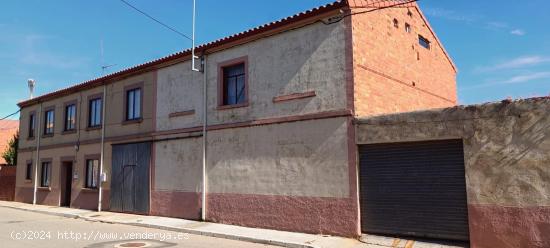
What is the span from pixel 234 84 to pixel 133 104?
6.06 meters

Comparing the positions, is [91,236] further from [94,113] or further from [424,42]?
[424,42]

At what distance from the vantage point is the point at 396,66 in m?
13.8

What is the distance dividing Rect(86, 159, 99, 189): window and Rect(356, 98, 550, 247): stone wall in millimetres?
15429

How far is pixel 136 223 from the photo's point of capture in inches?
583

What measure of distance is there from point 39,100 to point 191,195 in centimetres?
1460

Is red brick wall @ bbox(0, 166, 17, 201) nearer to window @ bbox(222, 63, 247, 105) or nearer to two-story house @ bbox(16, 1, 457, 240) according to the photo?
two-story house @ bbox(16, 1, 457, 240)

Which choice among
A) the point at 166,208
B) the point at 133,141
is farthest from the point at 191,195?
the point at 133,141

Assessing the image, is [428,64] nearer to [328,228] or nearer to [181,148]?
[328,228]

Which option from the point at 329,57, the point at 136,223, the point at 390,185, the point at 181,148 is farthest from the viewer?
the point at 181,148

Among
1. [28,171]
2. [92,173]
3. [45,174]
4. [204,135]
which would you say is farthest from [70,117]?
[204,135]

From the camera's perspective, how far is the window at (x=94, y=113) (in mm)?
20553

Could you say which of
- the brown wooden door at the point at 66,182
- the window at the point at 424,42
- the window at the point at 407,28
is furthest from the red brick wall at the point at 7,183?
the window at the point at 424,42

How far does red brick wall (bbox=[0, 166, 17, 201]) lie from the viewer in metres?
26.8

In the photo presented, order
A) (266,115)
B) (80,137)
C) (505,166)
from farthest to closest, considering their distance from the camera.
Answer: (80,137), (266,115), (505,166)
